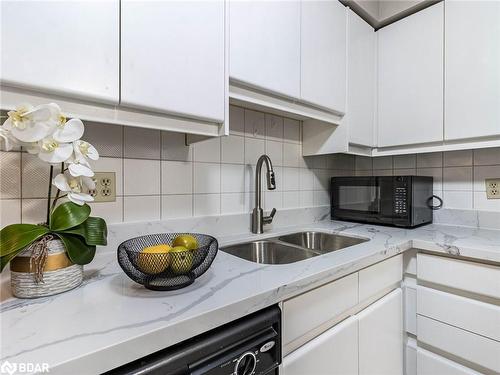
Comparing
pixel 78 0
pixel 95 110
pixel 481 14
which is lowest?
pixel 95 110

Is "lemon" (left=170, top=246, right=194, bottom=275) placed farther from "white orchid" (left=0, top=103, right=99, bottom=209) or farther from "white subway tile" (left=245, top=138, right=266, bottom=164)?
"white subway tile" (left=245, top=138, right=266, bottom=164)

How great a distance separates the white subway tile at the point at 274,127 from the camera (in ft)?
→ 4.73

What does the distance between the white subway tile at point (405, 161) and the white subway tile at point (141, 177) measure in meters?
1.52

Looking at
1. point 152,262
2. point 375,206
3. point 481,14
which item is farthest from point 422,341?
point 481,14

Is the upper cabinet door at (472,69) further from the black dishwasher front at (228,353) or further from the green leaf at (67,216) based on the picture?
the green leaf at (67,216)

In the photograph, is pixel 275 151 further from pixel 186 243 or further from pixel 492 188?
pixel 492 188

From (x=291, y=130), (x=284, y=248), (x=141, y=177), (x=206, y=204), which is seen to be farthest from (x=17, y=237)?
(x=291, y=130)

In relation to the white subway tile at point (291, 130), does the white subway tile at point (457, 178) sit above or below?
below

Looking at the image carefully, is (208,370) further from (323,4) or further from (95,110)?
(323,4)

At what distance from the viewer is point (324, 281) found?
2.60 ft

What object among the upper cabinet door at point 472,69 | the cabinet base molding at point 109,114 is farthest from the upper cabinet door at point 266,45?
the upper cabinet door at point 472,69

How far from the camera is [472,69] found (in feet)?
4.12

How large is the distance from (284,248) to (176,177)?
570 mm

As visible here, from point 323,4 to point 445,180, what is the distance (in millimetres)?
1201
